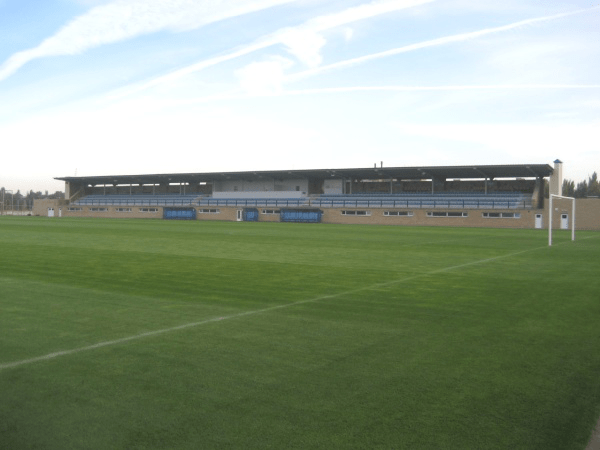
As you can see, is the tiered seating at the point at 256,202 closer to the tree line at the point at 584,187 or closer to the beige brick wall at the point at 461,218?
the beige brick wall at the point at 461,218

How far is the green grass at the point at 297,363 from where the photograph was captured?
4.70 metres

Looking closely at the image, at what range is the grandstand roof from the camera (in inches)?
2503

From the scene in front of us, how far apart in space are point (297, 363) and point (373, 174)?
69.2 m

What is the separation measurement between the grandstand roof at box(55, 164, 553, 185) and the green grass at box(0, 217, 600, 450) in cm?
5209

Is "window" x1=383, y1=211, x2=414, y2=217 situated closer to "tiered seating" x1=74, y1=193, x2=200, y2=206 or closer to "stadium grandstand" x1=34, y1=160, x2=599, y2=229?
"stadium grandstand" x1=34, y1=160, x2=599, y2=229

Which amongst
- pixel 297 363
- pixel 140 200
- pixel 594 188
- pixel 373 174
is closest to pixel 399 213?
pixel 373 174

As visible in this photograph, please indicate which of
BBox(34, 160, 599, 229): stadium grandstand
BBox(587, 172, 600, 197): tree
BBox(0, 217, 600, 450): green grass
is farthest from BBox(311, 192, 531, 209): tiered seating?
BBox(587, 172, 600, 197): tree

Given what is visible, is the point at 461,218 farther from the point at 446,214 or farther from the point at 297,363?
the point at 297,363

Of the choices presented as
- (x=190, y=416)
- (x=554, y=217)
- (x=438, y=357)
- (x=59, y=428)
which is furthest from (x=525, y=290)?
(x=554, y=217)

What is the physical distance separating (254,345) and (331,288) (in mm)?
5836

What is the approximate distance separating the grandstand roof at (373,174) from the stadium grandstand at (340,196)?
4.8 inches

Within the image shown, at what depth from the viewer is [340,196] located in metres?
75.4

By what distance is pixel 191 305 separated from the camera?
10.7m

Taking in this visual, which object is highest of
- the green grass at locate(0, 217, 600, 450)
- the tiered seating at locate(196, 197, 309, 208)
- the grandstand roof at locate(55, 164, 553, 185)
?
the grandstand roof at locate(55, 164, 553, 185)
